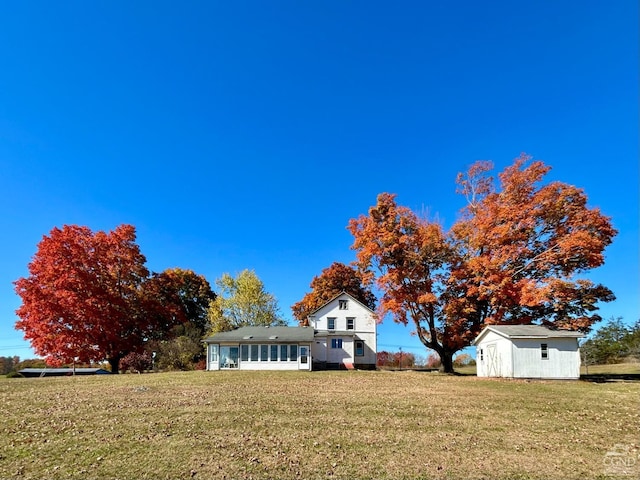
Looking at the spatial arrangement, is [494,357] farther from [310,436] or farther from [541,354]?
[310,436]

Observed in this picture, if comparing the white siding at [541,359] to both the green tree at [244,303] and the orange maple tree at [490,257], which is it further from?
the green tree at [244,303]

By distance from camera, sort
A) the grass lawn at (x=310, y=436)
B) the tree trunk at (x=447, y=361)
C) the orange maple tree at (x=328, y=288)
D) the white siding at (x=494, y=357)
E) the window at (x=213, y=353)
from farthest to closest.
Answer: the orange maple tree at (x=328, y=288) < the window at (x=213, y=353) < the tree trunk at (x=447, y=361) < the white siding at (x=494, y=357) < the grass lawn at (x=310, y=436)

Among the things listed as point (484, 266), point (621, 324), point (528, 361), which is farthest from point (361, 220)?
point (621, 324)

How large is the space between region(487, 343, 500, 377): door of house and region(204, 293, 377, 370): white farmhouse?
992 centimetres

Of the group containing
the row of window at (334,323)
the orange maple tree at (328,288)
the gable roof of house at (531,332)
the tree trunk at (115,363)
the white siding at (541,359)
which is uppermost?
the orange maple tree at (328,288)

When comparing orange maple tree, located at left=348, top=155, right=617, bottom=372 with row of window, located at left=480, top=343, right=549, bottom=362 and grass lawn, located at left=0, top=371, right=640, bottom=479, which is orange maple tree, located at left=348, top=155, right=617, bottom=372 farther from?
grass lawn, located at left=0, top=371, right=640, bottom=479

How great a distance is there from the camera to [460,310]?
2975 cm

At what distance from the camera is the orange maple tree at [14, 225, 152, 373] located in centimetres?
3189

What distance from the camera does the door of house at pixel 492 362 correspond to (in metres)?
26.4

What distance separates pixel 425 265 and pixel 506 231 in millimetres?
6427

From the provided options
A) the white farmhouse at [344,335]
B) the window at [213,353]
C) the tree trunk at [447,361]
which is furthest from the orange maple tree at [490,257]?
the window at [213,353]

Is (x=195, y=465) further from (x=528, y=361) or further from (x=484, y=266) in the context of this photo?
(x=484, y=266)

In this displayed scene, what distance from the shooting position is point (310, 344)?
34.5 metres

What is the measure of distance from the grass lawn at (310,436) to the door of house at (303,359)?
1926 centimetres
